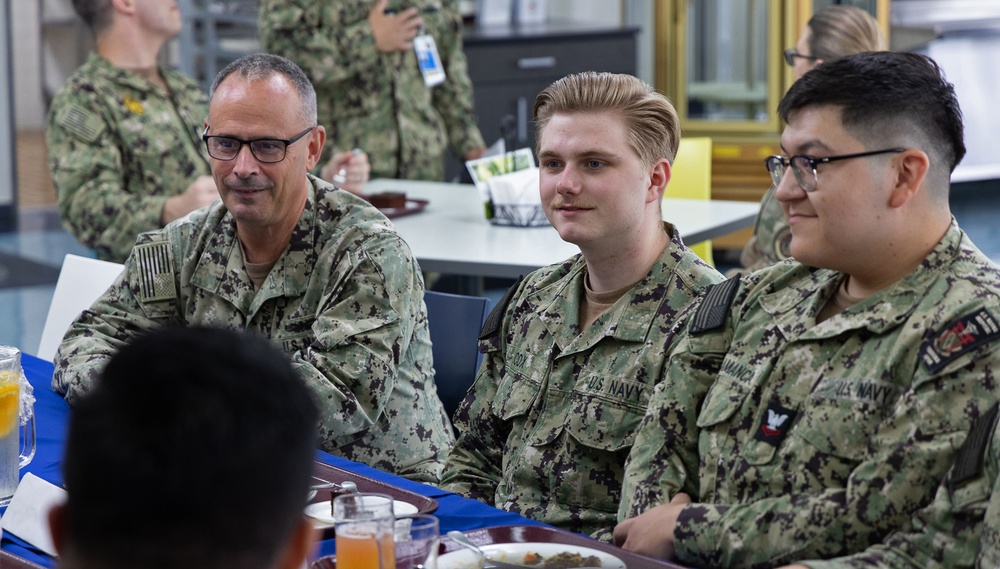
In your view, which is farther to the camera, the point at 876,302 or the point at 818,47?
the point at 818,47

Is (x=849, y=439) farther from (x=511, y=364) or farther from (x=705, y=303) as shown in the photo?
(x=511, y=364)

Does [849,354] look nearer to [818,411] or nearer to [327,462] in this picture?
[818,411]

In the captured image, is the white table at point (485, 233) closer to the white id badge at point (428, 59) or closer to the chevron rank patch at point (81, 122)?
the white id badge at point (428, 59)

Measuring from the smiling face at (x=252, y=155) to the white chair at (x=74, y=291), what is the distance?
1.88 ft

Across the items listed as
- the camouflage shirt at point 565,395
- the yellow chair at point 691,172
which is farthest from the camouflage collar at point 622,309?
the yellow chair at point 691,172

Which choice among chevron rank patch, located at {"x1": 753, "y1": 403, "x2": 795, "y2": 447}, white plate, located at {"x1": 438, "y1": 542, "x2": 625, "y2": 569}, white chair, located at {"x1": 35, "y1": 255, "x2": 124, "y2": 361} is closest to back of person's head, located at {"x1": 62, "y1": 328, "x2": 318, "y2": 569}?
white plate, located at {"x1": 438, "y1": 542, "x2": 625, "y2": 569}

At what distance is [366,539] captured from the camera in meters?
1.35

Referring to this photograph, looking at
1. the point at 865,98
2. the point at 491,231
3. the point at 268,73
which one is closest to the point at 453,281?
the point at 491,231

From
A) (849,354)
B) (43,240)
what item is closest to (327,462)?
(849,354)

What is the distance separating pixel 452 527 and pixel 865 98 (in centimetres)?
80

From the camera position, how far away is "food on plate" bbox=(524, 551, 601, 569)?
1455mm

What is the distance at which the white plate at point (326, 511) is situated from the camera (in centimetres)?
165

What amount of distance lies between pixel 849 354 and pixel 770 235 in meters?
1.96

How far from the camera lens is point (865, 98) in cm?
159
